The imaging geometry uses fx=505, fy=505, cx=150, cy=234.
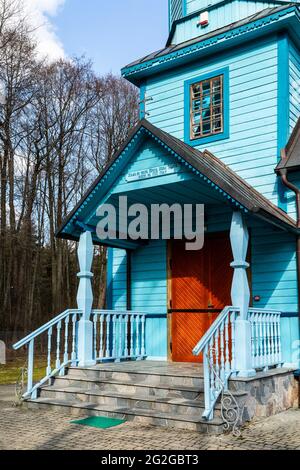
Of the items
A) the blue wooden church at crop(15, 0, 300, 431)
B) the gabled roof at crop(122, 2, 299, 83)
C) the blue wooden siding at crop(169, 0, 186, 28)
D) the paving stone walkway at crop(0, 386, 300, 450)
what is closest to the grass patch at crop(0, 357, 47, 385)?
the blue wooden church at crop(15, 0, 300, 431)

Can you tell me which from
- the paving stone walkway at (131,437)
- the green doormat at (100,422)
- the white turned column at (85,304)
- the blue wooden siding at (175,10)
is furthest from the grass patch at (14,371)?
the blue wooden siding at (175,10)

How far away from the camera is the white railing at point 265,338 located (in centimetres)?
712

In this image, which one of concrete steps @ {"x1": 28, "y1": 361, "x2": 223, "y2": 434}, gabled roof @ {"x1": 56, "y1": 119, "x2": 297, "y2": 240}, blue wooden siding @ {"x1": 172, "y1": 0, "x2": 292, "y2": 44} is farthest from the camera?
blue wooden siding @ {"x1": 172, "y1": 0, "x2": 292, "y2": 44}

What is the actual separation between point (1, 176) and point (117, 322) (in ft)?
46.1

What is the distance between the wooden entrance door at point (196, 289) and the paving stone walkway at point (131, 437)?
2568 millimetres

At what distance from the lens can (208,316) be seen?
902 centimetres

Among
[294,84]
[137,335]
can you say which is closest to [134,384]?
[137,335]

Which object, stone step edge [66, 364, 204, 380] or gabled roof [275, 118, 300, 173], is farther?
gabled roof [275, 118, 300, 173]

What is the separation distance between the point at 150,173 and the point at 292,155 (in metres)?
2.49

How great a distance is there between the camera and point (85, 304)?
27.6 ft

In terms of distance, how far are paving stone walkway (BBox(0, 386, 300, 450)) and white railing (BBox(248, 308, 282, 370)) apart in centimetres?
84

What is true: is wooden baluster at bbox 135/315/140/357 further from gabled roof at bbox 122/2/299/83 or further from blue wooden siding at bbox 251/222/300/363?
gabled roof at bbox 122/2/299/83

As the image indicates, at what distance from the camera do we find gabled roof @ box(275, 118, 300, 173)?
8.20m

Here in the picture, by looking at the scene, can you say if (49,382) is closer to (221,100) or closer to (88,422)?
(88,422)
